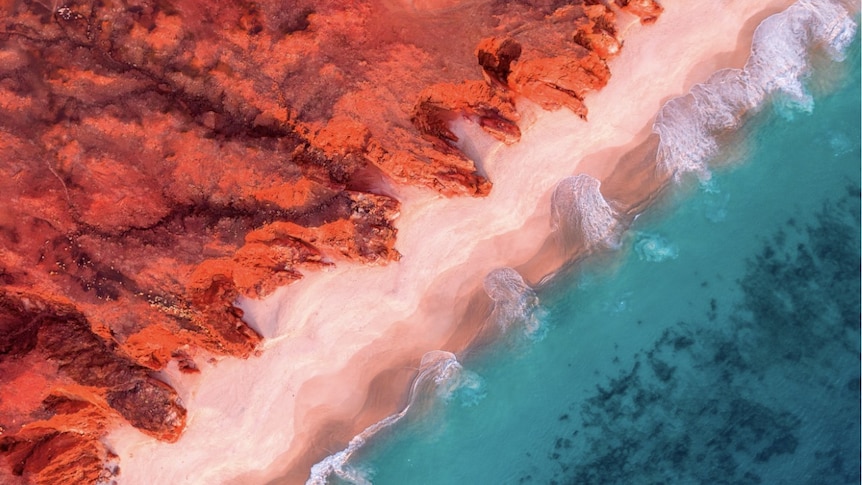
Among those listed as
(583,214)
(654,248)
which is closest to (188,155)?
(583,214)

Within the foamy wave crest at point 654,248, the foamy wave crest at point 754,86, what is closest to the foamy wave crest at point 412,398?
the foamy wave crest at point 654,248

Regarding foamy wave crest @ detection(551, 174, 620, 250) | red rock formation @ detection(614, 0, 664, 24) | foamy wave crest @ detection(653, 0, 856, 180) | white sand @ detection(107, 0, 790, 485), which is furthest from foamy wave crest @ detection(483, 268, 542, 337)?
red rock formation @ detection(614, 0, 664, 24)

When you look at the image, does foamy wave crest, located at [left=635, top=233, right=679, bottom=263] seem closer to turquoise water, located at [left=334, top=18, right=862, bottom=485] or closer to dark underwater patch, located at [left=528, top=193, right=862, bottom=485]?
turquoise water, located at [left=334, top=18, right=862, bottom=485]

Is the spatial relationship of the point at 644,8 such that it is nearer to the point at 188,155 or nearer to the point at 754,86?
the point at 754,86

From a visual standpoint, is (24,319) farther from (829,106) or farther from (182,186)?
(829,106)

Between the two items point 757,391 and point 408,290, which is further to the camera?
point 757,391

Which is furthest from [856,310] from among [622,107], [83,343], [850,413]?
[83,343]
